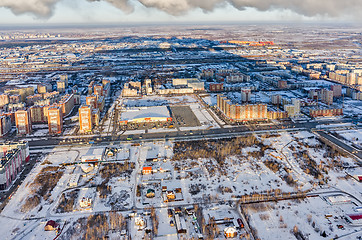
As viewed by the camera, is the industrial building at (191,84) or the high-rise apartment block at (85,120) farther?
the industrial building at (191,84)

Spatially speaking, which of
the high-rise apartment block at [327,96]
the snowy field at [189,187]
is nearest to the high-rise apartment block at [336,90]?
the high-rise apartment block at [327,96]

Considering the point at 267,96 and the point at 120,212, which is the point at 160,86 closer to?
the point at 267,96

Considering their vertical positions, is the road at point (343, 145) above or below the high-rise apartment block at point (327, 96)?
below

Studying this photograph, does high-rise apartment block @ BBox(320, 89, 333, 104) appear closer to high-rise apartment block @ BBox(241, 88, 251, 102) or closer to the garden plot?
high-rise apartment block @ BBox(241, 88, 251, 102)

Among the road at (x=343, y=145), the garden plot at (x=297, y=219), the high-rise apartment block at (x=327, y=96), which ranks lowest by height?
the garden plot at (x=297, y=219)

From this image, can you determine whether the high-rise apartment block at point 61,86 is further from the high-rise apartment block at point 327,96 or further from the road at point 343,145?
the high-rise apartment block at point 327,96

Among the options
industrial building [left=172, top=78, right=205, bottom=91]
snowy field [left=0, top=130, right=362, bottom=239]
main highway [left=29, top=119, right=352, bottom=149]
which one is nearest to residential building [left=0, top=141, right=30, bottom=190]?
snowy field [left=0, top=130, right=362, bottom=239]

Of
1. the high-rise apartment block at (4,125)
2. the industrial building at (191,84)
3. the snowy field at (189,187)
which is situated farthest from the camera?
the industrial building at (191,84)

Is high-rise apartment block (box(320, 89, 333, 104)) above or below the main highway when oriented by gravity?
above

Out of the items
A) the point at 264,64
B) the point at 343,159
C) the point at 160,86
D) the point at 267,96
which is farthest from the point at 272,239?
the point at 264,64

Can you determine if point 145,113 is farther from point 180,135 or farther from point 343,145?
point 343,145

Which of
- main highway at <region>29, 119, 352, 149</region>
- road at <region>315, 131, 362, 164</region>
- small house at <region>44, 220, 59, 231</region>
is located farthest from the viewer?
main highway at <region>29, 119, 352, 149</region>
